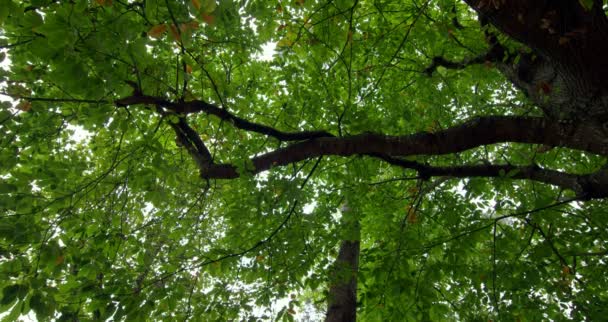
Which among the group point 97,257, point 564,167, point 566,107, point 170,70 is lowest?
point 97,257

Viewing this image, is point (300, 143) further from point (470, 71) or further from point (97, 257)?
point (470, 71)

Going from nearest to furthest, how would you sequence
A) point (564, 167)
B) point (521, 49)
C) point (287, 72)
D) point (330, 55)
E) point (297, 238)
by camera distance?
1. point (297, 238)
2. point (521, 49)
3. point (330, 55)
4. point (287, 72)
5. point (564, 167)

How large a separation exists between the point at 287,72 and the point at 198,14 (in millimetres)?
3034

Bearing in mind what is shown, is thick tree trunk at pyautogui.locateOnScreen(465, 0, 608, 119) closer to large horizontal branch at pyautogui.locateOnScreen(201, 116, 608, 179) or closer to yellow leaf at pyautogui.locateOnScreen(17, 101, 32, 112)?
large horizontal branch at pyautogui.locateOnScreen(201, 116, 608, 179)

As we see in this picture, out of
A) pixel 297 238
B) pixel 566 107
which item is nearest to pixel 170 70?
pixel 297 238

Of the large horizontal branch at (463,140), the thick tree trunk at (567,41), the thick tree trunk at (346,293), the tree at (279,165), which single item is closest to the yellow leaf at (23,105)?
the tree at (279,165)

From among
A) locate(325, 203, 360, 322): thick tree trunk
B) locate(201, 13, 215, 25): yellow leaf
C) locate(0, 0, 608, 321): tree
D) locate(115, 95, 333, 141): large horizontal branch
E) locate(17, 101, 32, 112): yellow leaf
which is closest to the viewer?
locate(201, 13, 215, 25): yellow leaf

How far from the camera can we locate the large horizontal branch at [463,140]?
2.73 metres

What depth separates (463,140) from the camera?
9.78 feet

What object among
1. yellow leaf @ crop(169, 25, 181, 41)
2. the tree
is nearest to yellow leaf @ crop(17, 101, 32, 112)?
the tree

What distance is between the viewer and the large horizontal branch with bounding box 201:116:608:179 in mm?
2730

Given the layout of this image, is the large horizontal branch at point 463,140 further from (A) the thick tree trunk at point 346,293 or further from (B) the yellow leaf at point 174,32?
(B) the yellow leaf at point 174,32

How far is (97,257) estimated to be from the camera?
2738 millimetres

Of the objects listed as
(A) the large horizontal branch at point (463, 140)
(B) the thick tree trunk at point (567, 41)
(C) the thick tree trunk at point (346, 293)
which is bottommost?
(C) the thick tree trunk at point (346, 293)
